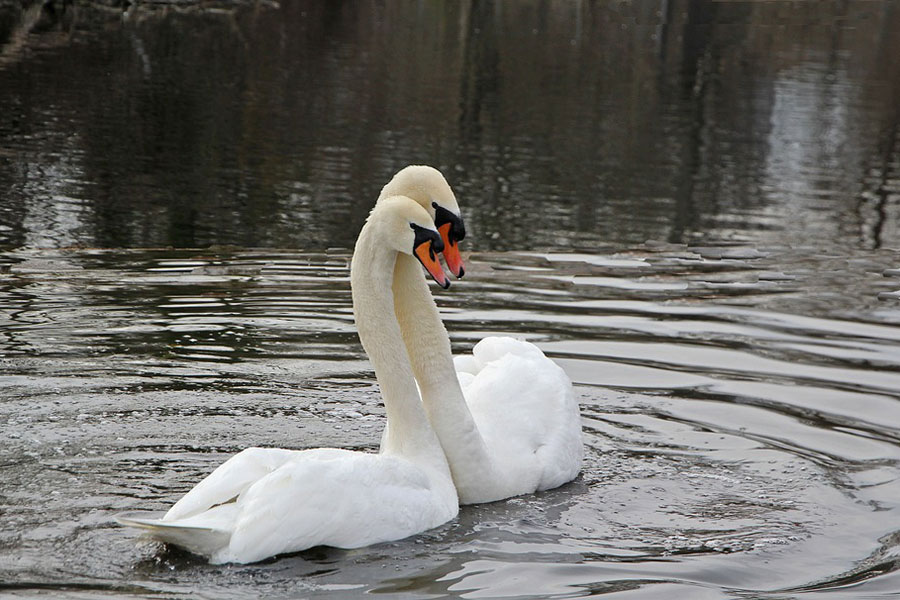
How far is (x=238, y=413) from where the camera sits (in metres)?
8.12

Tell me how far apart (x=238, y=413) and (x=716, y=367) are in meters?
3.64

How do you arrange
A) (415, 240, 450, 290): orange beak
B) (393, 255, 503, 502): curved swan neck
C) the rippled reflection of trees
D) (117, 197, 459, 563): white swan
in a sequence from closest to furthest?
1. (117, 197, 459, 563): white swan
2. (415, 240, 450, 290): orange beak
3. (393, 255, 503, 502): curved swan neck
4. the rippled reflection of trees

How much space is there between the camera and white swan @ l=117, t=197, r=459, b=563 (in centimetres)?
584

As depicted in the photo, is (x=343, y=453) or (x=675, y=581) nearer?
(x=675, y=581)

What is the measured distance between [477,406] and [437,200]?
1387 millimetres

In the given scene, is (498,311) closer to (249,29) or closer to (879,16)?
(249,29)

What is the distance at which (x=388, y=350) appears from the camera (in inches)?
275

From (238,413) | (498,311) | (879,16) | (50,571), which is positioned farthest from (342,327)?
(879,16)

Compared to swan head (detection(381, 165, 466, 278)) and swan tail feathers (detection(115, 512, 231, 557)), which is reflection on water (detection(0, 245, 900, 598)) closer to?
swan tail feathers (detection(115, 512, 231, 557))

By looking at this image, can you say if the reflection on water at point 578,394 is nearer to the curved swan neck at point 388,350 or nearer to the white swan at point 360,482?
the white swan at point 360,482

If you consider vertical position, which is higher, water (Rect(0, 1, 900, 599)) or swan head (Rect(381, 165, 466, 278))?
swan head (Rect(381, 165, 466, 278))

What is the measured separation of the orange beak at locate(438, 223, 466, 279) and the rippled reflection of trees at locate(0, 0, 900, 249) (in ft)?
28.9

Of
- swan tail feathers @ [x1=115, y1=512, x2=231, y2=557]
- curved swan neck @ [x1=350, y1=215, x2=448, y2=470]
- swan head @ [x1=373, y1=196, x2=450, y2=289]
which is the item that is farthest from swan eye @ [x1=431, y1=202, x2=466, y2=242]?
swan tail feathers @ [x1=115, y1=512, x2=231, y2=557]

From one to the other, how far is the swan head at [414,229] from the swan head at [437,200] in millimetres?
133
